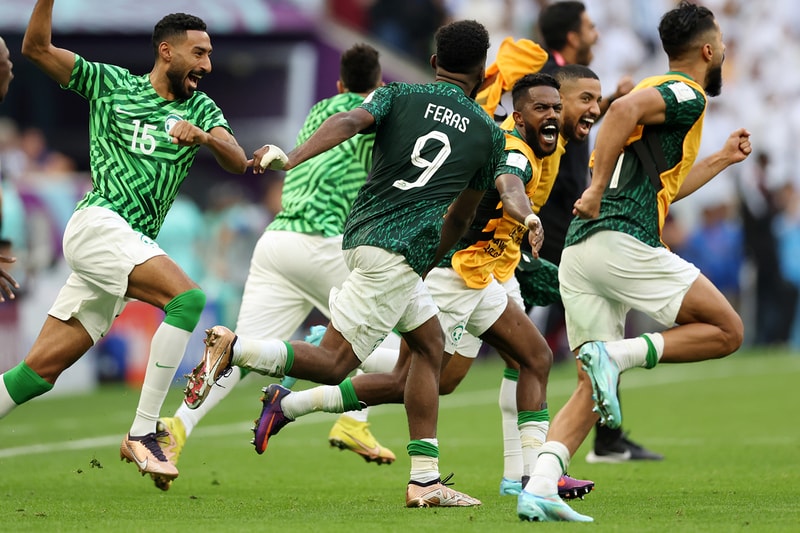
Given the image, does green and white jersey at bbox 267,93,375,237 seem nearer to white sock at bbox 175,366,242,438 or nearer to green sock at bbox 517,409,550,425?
white sock at bbox 175,366,242,438

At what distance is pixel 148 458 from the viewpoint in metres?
7.90

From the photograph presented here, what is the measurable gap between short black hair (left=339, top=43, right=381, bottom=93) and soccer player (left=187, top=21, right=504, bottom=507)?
2352 mm

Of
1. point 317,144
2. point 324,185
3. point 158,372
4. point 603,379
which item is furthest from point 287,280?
point 603,379

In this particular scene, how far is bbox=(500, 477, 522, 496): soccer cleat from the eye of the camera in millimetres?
8172

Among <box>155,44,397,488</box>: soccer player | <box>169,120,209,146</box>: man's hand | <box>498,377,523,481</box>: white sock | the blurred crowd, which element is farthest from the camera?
the blurred crowd

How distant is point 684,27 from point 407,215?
173 centimetres

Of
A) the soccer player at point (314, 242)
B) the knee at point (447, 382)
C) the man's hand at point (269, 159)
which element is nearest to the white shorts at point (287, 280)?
the soccer player at point (314, 242)

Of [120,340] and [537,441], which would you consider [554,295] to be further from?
[120,340]

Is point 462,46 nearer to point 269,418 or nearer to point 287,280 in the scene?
point 269,418

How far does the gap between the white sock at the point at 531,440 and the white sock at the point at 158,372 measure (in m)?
1.99

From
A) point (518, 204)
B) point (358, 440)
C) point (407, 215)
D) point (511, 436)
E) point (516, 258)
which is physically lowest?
point (358, 440)

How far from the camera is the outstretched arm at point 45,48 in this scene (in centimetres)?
775

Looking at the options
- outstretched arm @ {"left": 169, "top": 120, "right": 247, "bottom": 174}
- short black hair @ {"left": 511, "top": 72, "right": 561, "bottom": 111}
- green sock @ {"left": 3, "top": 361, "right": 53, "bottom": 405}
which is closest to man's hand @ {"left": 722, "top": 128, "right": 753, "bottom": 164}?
short black hair @ {"left": 511, "top": 72, "right": 561, "bottom": 111}

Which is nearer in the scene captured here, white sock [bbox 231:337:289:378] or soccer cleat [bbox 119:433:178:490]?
white sock [bbox 231:337:289:378]
